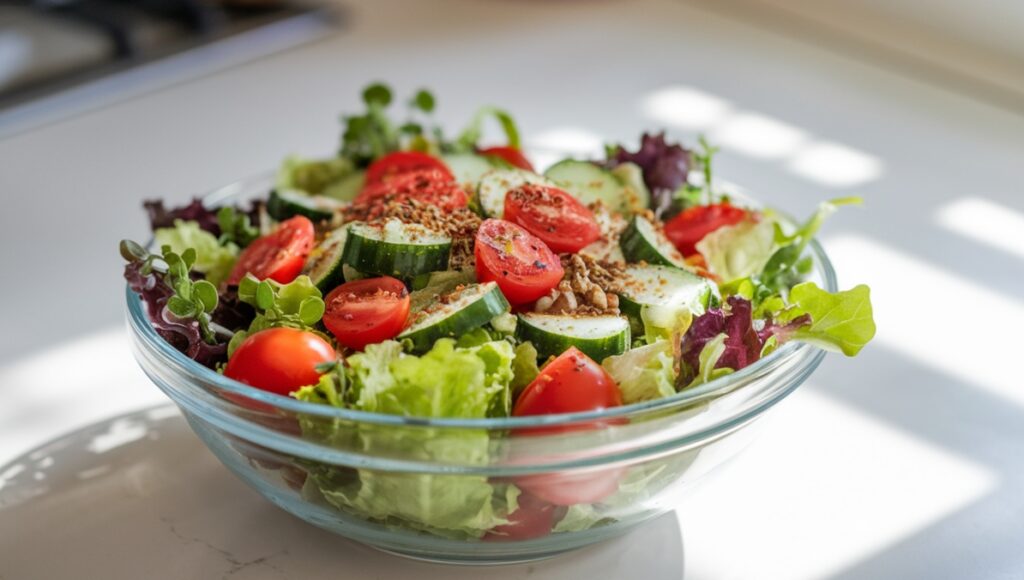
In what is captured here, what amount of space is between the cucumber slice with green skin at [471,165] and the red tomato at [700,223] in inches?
9.9

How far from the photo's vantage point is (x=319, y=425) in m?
1.01

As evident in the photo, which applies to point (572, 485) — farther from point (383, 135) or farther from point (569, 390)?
point (383, 135)

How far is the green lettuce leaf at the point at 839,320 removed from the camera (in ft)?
3.83

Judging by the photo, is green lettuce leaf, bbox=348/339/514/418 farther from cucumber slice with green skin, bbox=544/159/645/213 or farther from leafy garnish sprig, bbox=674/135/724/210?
leafy garnish sprig, bbox=674/135/724/210

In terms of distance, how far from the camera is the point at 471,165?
1.58 m

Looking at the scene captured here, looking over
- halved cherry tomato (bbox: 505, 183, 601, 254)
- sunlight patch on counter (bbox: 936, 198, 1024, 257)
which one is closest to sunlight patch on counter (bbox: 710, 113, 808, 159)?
sunlight patch on counter (bbox: 936, 198, 1024, 257)

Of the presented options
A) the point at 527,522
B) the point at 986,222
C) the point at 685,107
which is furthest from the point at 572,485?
the point at 685,107

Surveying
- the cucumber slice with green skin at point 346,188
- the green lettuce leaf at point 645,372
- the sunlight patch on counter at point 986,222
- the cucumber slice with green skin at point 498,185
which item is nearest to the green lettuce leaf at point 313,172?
the cucumber slice with green skin at point 346,188

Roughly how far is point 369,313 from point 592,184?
45cm

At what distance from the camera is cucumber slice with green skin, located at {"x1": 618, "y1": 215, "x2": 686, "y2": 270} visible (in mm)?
1334

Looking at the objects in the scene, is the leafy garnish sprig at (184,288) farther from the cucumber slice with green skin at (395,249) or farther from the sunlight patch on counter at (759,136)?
the sunlight patch on counter at (759,136)

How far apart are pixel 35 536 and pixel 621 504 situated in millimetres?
622

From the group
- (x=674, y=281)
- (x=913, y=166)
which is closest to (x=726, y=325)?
(x=674, y=281)

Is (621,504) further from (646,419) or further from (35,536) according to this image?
(35,536)
